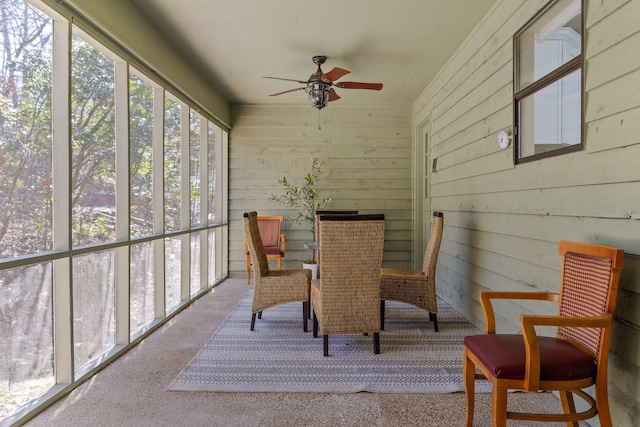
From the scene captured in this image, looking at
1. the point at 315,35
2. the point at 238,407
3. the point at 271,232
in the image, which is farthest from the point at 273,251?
the point at 238,407

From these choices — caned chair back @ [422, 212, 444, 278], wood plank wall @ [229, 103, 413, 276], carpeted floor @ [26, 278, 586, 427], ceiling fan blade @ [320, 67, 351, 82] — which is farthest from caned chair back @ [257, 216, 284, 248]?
carpeted floor @ [26, 278, 586, 427]

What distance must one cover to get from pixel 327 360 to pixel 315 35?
2.65 metres

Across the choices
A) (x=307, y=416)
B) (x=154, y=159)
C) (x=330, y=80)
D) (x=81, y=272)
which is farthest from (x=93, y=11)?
(x=307, y=416)

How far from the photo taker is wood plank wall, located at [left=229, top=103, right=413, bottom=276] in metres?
5.48

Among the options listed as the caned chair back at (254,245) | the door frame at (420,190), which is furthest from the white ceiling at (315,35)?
the caned chair back at (254,245)

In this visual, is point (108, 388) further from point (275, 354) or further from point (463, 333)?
point (463, 333)

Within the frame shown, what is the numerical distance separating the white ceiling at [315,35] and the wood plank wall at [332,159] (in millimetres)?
928

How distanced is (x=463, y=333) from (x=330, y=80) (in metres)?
2.52

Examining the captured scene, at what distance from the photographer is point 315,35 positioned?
3.33 meters

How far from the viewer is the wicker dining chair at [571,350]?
55.9 inches

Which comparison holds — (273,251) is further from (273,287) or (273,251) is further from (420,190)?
(420,190)

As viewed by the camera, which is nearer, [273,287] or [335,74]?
[273,287]

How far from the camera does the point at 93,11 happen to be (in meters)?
2.24

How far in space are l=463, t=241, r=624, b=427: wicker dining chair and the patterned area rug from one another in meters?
0.70
